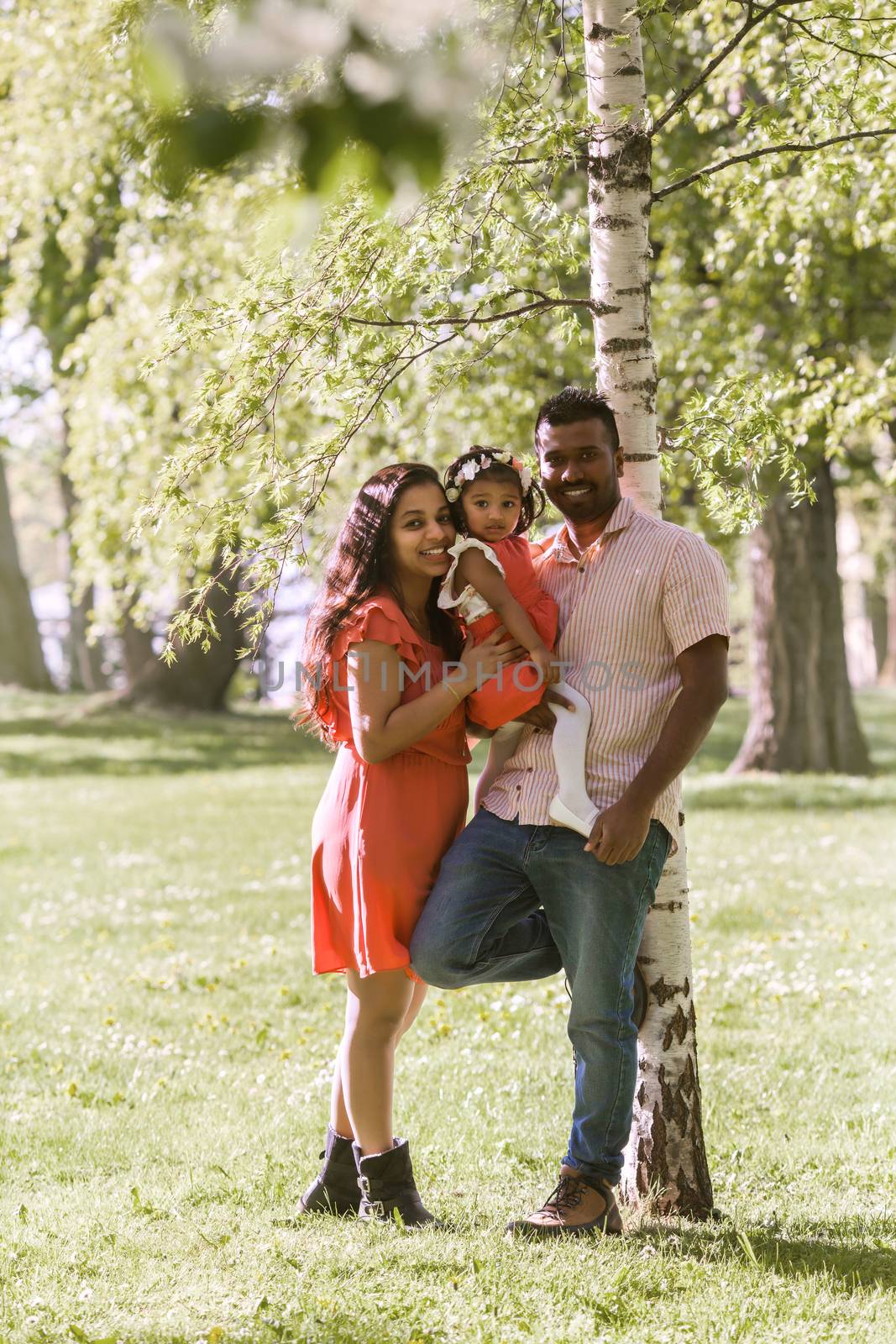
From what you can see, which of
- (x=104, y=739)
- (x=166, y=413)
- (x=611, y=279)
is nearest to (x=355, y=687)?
(x=611, y=279)

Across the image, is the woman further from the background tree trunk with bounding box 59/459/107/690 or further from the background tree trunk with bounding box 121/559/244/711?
the background tree trunk with bounding box 59/459/107/690

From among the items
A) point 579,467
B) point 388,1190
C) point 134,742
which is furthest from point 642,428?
point 134,742

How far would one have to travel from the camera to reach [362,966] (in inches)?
141

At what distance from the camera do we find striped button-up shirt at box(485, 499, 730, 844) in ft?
11.2

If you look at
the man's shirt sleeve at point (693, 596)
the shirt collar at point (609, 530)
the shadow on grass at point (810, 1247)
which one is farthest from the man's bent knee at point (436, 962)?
the shirt collar at point (609, 530)

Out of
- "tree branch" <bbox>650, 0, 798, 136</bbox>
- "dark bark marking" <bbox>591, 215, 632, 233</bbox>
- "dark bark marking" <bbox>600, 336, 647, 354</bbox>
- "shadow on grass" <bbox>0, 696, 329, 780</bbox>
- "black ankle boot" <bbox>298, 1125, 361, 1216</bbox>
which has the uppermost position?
"tree branch" <bbox>650, 0, 798, 136</bbox>

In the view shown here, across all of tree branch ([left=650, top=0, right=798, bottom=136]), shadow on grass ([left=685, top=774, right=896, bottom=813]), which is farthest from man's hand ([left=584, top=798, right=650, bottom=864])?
shadow on grass ([left=685, top=774, right=896, bottom=813])

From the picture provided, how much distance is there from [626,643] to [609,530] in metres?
0.32

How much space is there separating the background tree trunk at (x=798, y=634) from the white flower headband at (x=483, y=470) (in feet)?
34.0

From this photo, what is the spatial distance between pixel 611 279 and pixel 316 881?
6.34ft

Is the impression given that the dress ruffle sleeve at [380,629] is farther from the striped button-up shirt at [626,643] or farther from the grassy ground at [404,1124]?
the grassy ground at [404,1124]

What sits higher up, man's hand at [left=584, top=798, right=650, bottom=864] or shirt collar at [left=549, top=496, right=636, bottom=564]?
shirt collar at [left=549, top=496, right=636, bottom=564]

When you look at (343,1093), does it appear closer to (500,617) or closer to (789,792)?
(500,617)

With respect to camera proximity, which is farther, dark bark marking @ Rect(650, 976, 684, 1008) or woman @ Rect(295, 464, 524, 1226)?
dark bark marking @ Rect(650, 976, 684, 1008)
